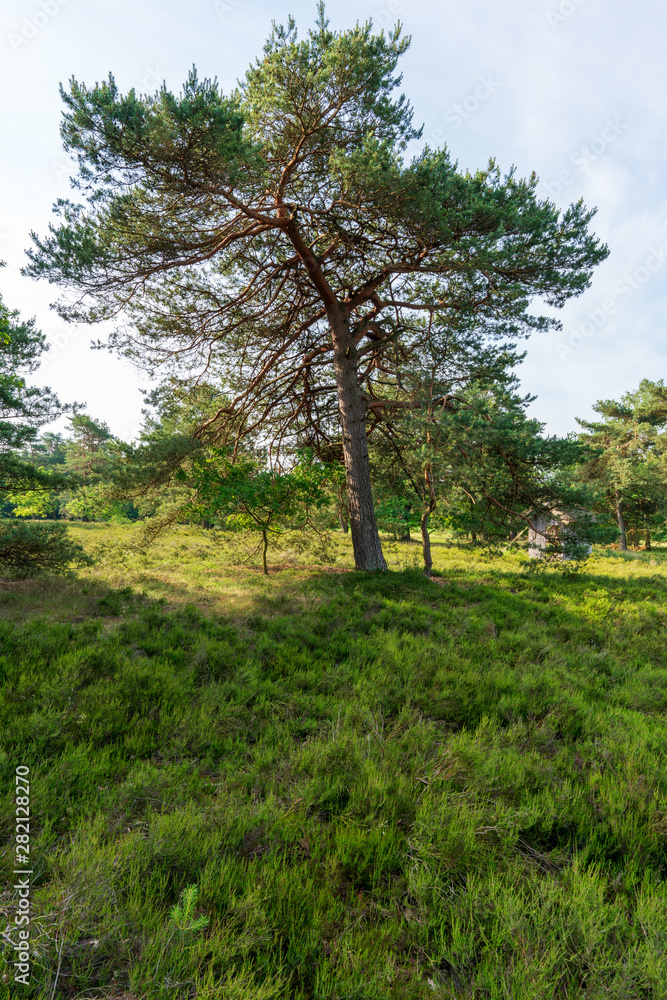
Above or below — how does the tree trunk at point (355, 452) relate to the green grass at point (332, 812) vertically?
above

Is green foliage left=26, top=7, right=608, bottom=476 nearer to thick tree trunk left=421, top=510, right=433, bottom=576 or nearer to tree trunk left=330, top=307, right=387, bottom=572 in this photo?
tree trunk left=330, top=307, right=387, bottom=572

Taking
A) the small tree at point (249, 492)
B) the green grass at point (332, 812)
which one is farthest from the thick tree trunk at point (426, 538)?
the green grass at point (332, 812)

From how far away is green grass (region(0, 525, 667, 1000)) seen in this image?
173 cm

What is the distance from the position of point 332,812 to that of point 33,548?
794 cm

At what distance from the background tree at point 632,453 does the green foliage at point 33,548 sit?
2967 cm

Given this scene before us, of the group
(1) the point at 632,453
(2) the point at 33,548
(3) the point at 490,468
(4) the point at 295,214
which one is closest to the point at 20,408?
(2) the point at 33,548

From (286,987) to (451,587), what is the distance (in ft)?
25.0

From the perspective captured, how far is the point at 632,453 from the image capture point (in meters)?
27.8

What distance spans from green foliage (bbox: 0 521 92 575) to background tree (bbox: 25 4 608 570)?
4560 millimetres

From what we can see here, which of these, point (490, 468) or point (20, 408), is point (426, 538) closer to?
point (490, 468)

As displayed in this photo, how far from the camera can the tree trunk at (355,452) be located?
9.35 m

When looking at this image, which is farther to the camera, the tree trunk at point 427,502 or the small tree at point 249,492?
the small tree at point 249,492

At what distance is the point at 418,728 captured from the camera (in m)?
3.54

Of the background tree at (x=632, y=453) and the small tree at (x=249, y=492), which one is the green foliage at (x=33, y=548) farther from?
the background tree at (x=632, y=453)
